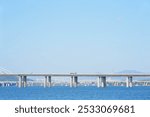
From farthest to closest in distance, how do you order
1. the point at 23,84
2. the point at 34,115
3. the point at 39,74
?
the point at 23,84, the point at 39,74, the point at 34,115

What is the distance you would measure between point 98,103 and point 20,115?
95.5 inches

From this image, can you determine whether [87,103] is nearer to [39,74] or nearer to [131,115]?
[131,115]

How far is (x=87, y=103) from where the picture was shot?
13898 mm

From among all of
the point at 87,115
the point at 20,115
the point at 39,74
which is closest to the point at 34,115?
the point at 20,115

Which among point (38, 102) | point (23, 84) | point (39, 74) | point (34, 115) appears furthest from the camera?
point (23, 84)

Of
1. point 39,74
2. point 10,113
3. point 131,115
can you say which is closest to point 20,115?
point 10,113

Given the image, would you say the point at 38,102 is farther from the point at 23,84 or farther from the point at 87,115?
the point at 23,84

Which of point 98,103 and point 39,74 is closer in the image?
point 98,103

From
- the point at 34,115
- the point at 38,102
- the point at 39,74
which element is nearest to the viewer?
the point at 34,115

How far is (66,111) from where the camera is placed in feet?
44.0

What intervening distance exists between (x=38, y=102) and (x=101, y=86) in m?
136

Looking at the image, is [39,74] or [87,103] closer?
[87,103]

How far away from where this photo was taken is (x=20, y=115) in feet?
44.1

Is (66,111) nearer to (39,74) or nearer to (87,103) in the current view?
(87,103)
